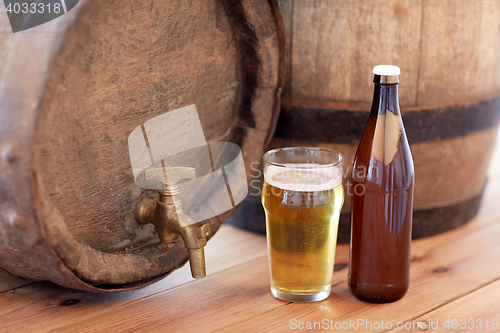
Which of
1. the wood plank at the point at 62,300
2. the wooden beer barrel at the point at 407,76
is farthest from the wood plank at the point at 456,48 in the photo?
the wood plank at the point at 62,300

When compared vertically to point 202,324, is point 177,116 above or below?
above

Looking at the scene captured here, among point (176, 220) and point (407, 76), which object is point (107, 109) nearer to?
point (176, 220)

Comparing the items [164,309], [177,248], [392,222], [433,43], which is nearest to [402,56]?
[433,43]

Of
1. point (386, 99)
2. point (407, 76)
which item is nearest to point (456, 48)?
point (407, 76)

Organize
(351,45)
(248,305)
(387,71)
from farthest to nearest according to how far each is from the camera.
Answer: (351,45)
(248,305)
(387,71)

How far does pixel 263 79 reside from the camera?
122 centimetres

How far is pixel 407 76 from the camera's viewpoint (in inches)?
49.9

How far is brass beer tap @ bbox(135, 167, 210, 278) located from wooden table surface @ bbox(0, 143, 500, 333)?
11 cm

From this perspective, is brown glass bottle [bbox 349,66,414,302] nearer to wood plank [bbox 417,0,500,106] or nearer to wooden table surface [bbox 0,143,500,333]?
wooden table surface [bbox 0,143,500,333]

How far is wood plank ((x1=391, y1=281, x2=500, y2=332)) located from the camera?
98cm

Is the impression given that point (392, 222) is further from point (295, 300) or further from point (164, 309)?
point (164, 309)

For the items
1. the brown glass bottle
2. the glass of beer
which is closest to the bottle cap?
the brown glass bottle

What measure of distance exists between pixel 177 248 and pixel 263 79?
1.46 ft

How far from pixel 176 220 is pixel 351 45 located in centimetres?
61
